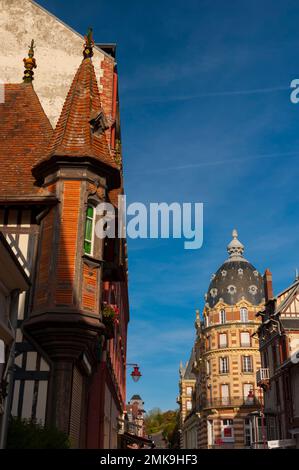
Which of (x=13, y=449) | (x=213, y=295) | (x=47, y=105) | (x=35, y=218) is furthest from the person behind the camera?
(x=213, y=295)

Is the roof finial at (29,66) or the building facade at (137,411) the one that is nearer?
the roof finial at (29,66)

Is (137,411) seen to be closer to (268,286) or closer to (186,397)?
(186,397)

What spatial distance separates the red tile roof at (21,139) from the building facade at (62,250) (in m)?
0.03

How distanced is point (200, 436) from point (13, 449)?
6295 centimetres

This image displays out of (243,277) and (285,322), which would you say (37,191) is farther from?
(243,277)

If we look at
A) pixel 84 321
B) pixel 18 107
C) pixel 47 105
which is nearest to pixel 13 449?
pixel 84 321

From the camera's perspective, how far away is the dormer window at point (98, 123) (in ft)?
56.5

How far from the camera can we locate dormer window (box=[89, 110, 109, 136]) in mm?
17234

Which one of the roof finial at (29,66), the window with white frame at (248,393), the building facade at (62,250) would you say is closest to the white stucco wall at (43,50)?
the roof finial at (29,66)

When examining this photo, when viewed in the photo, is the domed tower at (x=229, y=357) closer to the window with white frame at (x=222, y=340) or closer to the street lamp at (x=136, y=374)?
the window with white frame at (x=222, y=340)

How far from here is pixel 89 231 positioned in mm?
16078

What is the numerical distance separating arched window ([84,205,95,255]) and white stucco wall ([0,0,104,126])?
7.05 metres

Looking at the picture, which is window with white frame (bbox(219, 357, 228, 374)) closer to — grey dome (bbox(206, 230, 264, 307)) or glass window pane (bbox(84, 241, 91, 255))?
grey dome (bbox(206, 230, 264, 307))

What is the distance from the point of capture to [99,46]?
2450cm
